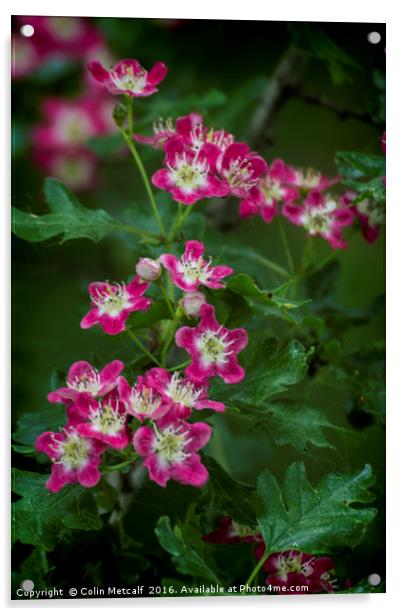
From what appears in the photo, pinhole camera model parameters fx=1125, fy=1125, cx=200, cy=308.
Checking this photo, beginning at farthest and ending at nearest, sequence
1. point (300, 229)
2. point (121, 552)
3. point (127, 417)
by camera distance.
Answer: point (300, 229) → point (121, 552) → point (127, 417)

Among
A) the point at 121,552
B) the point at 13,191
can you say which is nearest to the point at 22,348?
the point at 13,191

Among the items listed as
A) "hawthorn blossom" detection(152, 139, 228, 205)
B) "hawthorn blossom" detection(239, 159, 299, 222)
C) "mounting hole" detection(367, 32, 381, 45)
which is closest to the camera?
"hawthorn blossom" detection(152, 139, 228, 205)

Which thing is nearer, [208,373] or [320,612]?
[208,373]

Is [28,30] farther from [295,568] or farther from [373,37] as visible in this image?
[295,568]

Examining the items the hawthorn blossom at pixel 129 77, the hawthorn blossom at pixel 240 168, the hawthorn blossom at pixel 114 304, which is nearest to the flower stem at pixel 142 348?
the hawthorn blossom at pixel 114 304

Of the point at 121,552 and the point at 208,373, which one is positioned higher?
the point at 208,373

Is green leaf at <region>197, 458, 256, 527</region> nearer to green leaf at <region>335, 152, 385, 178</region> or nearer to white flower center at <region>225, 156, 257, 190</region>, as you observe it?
white flower center at <region>225, 156, 257, 190</region>

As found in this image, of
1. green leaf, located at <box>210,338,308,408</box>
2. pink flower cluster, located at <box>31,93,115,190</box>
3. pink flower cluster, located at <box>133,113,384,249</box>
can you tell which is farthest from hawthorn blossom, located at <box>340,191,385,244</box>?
pink flower cluster, located at <box>31,93,115,190</box>

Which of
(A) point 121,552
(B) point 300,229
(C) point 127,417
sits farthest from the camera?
(B) point 300,229

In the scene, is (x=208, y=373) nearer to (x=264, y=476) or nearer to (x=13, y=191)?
(x=264, y=476)
